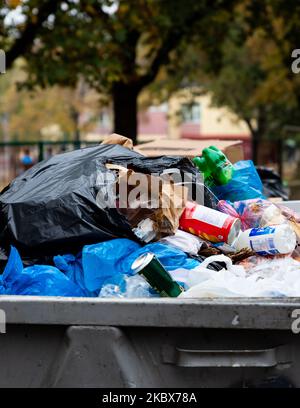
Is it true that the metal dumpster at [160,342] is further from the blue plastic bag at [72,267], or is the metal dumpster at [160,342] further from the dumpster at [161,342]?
the blue plastic bag at [72,267]

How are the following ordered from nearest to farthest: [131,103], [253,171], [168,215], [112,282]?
→ 1. [112,282]
2. [168,215]
3. [253,171]
4. [131,103]

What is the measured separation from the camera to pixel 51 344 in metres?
2.71

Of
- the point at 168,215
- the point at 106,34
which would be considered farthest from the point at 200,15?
the point at 168,215

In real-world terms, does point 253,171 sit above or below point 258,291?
above

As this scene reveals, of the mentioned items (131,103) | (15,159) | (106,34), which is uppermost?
(106,34)

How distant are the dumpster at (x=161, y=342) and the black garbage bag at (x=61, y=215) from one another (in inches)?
27.7

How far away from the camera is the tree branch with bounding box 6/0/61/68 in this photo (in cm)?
1318

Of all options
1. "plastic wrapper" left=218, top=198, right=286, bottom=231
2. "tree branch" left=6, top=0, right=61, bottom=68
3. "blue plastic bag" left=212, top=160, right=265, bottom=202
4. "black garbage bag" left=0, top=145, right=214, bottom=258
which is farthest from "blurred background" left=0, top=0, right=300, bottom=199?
"black garbage bag" left=0, top=145, right=214, bottom=258

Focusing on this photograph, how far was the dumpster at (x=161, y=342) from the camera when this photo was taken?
8.47ft

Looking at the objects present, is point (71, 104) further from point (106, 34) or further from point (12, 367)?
point (12, 367)

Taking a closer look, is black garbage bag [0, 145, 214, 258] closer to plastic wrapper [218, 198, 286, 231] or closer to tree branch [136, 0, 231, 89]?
plastic wrapper [218, 198, 286, 231]

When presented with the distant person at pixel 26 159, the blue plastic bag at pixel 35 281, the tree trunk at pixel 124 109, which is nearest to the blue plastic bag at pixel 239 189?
the blue plastic bag at pixel 35 281

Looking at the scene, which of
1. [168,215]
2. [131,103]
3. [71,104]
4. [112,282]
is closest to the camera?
[112,282]

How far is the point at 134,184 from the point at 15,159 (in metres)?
12.5
